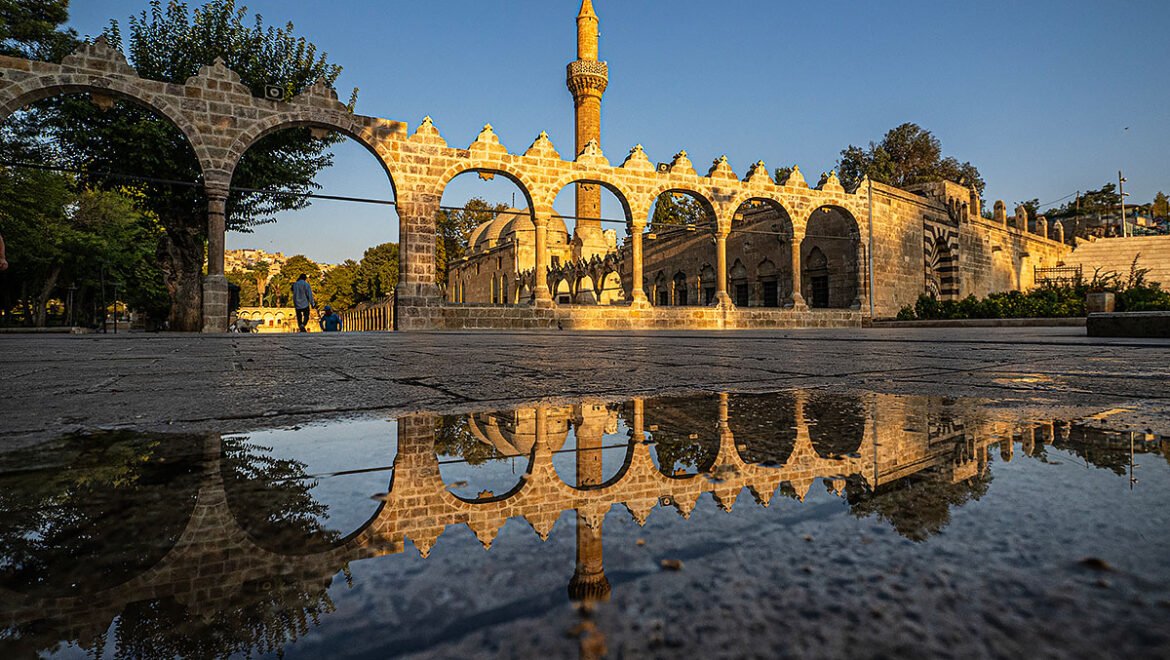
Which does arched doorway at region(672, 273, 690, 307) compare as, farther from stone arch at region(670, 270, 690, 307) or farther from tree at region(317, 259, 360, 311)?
tree at region(317, 259, 360, 311)

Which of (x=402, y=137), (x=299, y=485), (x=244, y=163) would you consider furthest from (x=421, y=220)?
(x=299, y=485)

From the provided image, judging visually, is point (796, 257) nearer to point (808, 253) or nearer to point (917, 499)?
point (808, 253)

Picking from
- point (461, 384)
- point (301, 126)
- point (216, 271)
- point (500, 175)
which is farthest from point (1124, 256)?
point (461, 384)

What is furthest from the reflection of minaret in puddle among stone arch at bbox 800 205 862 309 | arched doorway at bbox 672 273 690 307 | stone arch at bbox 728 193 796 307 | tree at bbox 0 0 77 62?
arched doorway at bbox 672 273 690 307

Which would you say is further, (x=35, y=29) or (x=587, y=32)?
(x=587, y=32)

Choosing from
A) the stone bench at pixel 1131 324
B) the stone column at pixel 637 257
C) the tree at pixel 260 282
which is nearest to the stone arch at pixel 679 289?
the stone column at pixel 637 257

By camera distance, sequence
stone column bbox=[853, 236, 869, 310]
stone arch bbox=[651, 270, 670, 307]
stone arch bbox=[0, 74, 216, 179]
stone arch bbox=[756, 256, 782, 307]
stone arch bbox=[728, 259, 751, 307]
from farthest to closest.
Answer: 1. stone arch bbox=[651, 270, 670, 307]
2. stone arch bbox=[728, 259, 751, 307]
3. stone arch bbox=[756, 256, 782, 307]
4. stone column bbox=[853, 236, 869, 310]
5. stone arch bbox=[0, 74, 216, 179]

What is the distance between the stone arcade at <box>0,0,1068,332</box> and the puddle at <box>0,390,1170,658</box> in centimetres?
1292

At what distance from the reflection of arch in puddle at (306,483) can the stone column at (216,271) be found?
12428mm

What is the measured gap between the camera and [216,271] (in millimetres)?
11883

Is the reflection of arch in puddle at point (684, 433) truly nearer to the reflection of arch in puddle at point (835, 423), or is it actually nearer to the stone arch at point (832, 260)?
the reflection of arch in puddle at point (835, 423)

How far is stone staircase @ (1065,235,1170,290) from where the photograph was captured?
32366 mm

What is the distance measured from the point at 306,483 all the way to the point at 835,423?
97cm

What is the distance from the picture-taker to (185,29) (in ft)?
46.0
